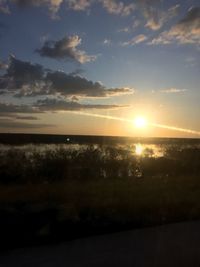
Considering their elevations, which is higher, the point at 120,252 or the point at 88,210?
the point at 88,210

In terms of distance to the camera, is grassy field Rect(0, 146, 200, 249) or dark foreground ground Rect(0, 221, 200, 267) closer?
dark foreground ground Rect(0, 221, 200, 267)

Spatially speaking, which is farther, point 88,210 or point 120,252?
point 88,210

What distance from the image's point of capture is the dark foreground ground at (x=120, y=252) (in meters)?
6.34

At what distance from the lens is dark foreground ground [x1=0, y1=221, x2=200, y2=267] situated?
6.34m

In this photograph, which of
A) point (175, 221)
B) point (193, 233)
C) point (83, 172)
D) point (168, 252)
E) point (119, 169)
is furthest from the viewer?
point (119, 169)

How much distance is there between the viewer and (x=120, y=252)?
22.6 feet

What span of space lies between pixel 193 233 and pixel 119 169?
15.1 m

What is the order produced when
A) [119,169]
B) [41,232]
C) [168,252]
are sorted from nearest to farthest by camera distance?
1. [168,252]
2. [41,232]
3. [119,169]

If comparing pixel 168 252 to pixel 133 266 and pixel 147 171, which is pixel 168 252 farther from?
pixel 147 171

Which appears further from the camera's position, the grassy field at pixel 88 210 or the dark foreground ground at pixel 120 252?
the grassy field at pixel 88 210

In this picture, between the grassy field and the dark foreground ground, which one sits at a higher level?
the grassy field

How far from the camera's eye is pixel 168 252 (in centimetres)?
692

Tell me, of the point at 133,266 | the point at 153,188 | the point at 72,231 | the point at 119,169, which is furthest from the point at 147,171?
the point at 133,266

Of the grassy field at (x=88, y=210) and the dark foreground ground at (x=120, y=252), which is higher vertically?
the grassy field at (x=88, y=210)
